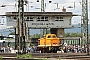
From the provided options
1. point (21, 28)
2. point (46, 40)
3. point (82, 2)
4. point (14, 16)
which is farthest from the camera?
point (14, 16)

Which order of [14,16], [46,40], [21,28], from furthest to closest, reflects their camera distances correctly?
[14,16] → [46,40] → [21,28]

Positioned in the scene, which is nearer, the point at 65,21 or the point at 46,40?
the point at 46,40

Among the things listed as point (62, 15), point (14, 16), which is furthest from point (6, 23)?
point (62, 15)

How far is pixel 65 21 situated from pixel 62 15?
1.45 metres

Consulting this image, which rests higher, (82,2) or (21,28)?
(82,2)

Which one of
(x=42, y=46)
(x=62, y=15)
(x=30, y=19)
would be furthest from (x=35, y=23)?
(x=42, y=46)

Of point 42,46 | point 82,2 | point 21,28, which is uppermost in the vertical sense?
point 82,2

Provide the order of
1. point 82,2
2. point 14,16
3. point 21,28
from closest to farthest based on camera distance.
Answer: point 21,28 < point 82,2 < point 14,16

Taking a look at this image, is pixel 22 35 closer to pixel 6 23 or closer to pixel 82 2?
pixel 82 2

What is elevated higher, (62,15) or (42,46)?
(62,15)

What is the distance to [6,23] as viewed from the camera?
214 ft

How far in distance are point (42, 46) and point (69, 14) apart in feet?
75.7

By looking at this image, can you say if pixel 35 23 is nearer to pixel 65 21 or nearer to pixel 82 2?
pixel 65 21

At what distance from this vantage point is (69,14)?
65.6 m
